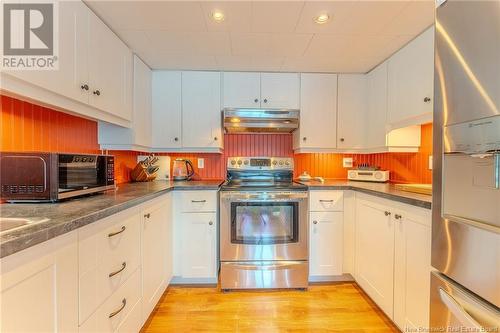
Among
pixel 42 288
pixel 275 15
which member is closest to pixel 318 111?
pixel 275 15

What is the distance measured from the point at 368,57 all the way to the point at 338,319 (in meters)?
2.18

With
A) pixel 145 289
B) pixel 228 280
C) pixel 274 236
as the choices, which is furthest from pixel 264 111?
pixel 145 289

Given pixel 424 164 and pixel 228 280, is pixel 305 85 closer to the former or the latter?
pixel 424 164

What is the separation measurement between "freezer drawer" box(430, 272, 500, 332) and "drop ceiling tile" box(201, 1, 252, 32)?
5.83 feet

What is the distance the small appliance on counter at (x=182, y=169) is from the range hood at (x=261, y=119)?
2.02 ft

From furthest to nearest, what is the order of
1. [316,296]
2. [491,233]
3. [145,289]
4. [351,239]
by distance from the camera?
1. [351,239]
2. [316,296]
3. [145,289]
4. [491,233]

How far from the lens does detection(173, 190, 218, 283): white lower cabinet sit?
2.15 meters

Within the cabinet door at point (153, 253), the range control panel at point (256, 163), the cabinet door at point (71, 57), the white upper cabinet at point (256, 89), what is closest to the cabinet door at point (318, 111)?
the white upper cabinet at point (256, 89)

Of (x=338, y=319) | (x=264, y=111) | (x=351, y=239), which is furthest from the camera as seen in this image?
(x=264, y=111)

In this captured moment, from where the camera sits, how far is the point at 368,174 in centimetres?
253

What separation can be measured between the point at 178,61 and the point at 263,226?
5.63 ft

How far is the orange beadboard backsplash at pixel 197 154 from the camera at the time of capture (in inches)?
50.3

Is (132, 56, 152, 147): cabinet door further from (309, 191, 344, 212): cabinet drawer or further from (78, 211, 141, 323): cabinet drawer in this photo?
(309, 191, 344, 212): cabinet drawer

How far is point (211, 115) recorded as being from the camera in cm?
250
